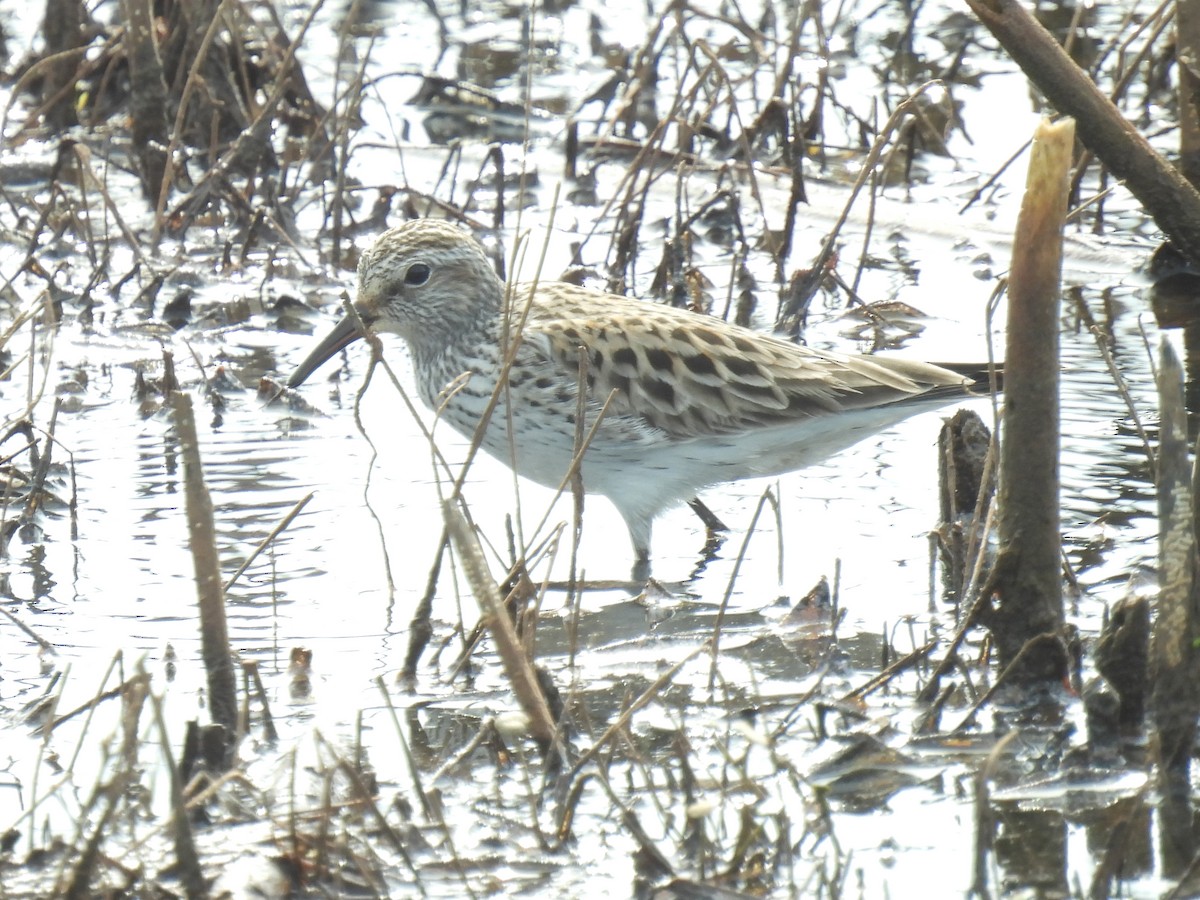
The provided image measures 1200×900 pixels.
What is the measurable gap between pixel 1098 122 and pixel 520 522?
2735mm

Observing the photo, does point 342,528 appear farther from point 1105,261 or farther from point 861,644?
point 1105,261

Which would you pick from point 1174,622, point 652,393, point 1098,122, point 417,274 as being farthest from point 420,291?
point 1174,622

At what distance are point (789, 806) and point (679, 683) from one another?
983mm

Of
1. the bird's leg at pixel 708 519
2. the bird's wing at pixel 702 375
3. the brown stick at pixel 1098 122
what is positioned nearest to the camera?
the brown stick at pixel 1098 122

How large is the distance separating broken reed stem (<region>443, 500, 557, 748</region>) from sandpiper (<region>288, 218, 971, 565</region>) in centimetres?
219

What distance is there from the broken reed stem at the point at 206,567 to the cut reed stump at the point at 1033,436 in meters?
1.96

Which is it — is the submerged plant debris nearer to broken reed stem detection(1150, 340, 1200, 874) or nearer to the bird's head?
broken reed stem detection(1150, 340, 1200, 874)

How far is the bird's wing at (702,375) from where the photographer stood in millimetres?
6613

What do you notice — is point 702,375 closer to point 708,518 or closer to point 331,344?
point 708,518

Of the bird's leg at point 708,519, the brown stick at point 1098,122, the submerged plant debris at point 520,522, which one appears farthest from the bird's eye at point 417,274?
the brown stick at point 1098,122

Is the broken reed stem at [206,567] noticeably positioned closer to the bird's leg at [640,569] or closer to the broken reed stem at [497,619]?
the broken reed stem at [497,619]

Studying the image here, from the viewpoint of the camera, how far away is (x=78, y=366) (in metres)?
8.16

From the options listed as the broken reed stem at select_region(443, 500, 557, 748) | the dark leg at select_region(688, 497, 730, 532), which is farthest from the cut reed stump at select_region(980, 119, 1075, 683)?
the dark leg at select_region(688, 497, 730, 532)

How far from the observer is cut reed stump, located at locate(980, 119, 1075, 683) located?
4.39 m
